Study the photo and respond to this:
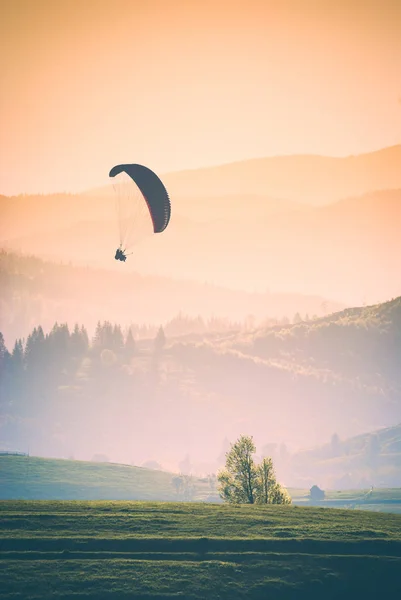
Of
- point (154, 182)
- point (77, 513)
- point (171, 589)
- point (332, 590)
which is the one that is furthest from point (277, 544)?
point (154, 182)

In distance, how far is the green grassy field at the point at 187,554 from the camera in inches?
3949

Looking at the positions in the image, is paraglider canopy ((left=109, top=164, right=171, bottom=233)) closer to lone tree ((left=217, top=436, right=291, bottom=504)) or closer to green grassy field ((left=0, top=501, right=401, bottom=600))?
lone tree ((left=217, top=436, right=291, bottom=504))

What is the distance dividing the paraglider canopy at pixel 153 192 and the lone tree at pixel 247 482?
130 ft

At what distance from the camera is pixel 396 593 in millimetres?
105250

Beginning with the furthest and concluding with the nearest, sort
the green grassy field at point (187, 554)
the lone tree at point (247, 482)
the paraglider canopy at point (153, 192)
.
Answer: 1. the paraglider canopy at point (153, 192)
2. the lone tree at point (247, 482)
3. the green grassy field at point (187, 554)

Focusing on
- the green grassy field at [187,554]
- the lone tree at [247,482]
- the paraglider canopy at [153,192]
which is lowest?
the green grassy field at [187,554]

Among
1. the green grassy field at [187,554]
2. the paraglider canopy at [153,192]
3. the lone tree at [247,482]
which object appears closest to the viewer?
the green grassy field at [187,554]

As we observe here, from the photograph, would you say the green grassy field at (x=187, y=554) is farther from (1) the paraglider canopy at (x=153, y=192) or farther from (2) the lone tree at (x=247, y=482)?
(1) the paraglider canopy at (x=153, y=192)

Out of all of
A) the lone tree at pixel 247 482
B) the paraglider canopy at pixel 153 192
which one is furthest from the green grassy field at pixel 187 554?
the paraglider canopy at pixel 153 192

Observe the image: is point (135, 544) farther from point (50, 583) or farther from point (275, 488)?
point (275, 488)

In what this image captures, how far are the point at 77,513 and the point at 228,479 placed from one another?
131 ft

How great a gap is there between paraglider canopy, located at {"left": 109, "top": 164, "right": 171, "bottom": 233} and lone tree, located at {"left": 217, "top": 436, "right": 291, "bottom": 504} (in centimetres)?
3958

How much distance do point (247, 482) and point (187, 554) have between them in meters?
48.6

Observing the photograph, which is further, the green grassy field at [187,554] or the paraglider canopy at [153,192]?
the paraglider canopy at [153,192]
